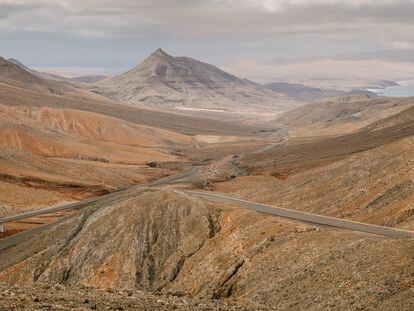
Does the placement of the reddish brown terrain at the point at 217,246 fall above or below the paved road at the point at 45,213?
above

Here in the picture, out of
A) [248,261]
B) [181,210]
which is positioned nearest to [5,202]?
[181,210]

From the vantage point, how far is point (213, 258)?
46969 mm

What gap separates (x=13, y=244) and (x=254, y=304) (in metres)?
39.5

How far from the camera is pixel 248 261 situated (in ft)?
144

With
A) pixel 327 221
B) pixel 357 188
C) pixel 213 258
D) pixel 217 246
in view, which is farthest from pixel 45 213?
pixel 213 258

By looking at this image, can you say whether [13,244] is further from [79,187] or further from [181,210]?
[79,187]

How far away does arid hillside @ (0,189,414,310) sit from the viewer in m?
35.1

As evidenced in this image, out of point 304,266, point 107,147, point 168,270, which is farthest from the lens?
point 107,147

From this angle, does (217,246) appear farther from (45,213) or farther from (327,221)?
(45,213)

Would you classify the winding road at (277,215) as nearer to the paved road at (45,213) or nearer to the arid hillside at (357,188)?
the paved road at (45,213)

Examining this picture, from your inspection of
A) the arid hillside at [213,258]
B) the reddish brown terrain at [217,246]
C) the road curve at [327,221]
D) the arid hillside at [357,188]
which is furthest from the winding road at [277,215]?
the arid hillside at [213,258]

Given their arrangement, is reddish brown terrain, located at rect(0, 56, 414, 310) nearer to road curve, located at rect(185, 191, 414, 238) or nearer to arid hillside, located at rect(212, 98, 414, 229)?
arid hillside, located at rect(212, 98, 414, 229)

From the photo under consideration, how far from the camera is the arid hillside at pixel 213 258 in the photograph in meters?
35.1

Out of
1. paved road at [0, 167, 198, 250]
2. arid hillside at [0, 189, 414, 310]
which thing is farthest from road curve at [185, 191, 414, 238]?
paved road at [0, 167, 198, 250]
